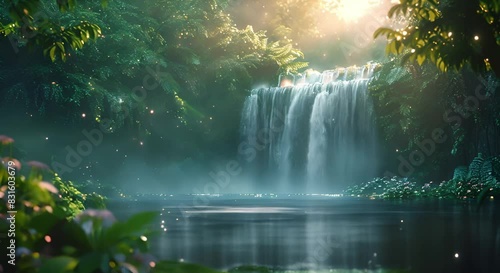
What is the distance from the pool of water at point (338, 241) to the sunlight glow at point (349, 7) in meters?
54.5

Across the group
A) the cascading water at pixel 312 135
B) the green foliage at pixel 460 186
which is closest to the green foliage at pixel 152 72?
the cascading water at pixel 312 135

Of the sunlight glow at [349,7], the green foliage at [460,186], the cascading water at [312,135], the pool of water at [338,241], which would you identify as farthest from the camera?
the sunlight glow at [349,7]

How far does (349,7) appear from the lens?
241ft

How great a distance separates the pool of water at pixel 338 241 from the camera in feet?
27.2

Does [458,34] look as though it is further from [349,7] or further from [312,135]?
[349,7]

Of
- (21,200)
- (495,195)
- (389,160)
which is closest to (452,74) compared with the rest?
(495,195)

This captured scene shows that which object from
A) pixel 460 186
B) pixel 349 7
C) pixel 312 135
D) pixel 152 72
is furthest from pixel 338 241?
pixel 349 7

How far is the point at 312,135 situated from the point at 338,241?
25959 millimetres

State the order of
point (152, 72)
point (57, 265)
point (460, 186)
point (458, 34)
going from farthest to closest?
1. point (152, 72)
2. point (460, 186)
3. point (458, 34)
4. point (57, 265)

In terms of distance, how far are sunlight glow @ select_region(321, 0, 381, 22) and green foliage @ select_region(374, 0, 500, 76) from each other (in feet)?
206

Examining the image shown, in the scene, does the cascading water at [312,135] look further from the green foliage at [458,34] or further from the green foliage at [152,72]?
the green foliage at [458,34]

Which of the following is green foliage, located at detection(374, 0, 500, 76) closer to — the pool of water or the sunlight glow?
the pool of water

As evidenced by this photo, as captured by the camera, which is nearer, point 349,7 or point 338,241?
point 338,241

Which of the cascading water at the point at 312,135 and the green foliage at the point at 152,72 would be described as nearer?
the green foliage at the point at 152,72
